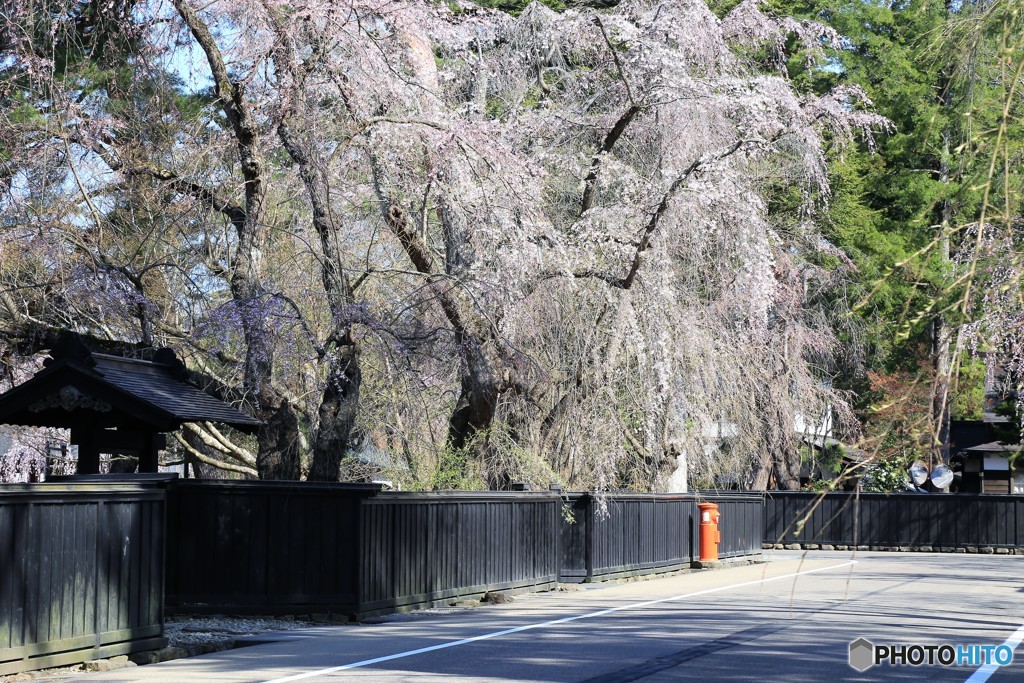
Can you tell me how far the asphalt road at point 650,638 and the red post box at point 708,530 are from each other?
434 cm

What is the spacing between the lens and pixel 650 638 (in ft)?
43.5

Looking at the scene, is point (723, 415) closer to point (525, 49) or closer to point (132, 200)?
point (525, 49)

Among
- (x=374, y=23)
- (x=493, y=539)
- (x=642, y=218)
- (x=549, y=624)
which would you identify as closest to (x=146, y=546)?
(x=549, y=624)

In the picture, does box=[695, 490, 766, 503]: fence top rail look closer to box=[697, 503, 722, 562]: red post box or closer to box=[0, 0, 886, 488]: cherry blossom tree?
box=[697, 503, 722, 562]: red post box

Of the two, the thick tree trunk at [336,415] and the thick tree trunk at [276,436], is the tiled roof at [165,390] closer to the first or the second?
the thick tree trunk at [276,436]

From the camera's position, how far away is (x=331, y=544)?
50.8 feet

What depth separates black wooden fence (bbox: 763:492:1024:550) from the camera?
3712 cm

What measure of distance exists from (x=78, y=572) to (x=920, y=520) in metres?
31.6

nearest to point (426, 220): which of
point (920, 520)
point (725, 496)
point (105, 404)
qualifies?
point (105, 404)

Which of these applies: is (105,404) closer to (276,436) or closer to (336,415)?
(276,436)

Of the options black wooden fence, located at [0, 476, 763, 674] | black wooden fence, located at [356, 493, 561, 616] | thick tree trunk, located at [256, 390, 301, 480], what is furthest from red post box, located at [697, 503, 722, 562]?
thick tree trunk, located at [256, 390, 301, 480]

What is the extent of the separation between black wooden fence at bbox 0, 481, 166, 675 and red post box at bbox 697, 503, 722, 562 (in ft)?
52.8

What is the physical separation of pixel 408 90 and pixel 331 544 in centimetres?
672

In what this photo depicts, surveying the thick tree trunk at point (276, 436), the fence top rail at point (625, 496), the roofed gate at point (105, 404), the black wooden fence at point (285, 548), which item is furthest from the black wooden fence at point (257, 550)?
the fence top rail at point (625, 496)
